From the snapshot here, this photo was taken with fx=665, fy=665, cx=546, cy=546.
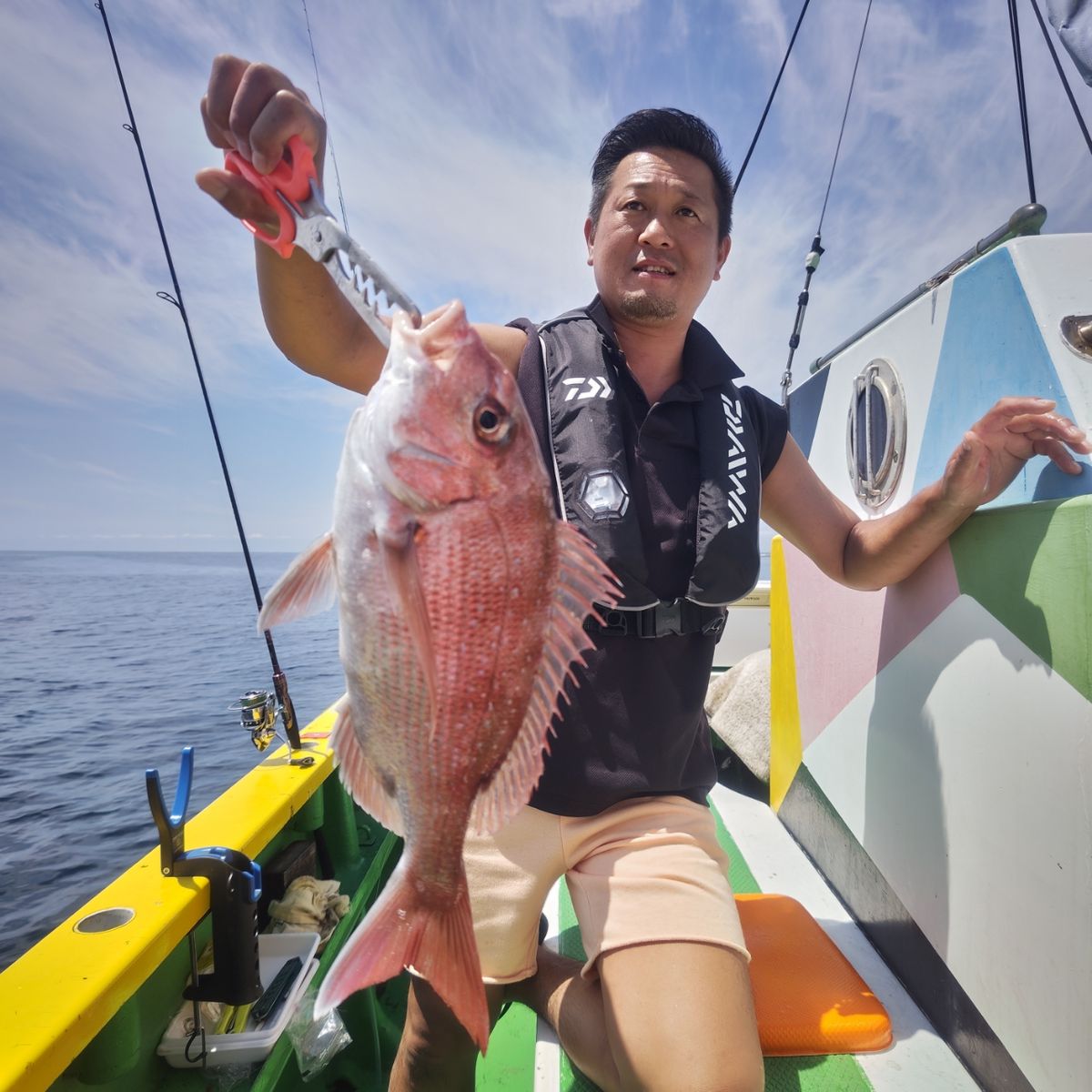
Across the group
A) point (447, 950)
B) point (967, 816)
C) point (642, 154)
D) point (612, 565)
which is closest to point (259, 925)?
point (447, 950)

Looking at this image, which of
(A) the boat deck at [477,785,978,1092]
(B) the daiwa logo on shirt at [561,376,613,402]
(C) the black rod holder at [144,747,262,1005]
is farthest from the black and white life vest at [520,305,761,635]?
(A) the boat deck at [477,785,978,1092]

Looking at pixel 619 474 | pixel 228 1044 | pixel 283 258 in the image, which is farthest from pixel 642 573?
pixel 228 1044

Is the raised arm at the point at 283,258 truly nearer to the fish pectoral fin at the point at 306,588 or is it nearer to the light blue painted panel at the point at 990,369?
the fish pectoral fin at the point at 306,588

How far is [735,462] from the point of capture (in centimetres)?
209

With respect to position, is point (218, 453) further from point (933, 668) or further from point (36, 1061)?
point (933, 668)

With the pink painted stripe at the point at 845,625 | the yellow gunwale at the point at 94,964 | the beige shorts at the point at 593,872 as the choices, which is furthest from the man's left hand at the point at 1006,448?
the yellow gunwale at the point at 94,964

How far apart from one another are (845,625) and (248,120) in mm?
2821

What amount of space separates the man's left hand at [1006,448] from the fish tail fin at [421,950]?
1.79m

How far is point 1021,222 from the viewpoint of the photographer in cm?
211

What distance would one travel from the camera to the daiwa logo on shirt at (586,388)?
78.9 inches

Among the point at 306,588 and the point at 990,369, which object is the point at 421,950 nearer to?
the point at 306,588

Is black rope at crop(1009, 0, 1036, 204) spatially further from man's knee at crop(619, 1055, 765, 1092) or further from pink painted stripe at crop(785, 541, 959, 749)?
man's knee at crop(619, 1055, 765, 1092)

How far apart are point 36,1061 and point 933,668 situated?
99.8 inches

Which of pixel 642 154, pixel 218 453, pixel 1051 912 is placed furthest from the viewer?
pixel 218 453
